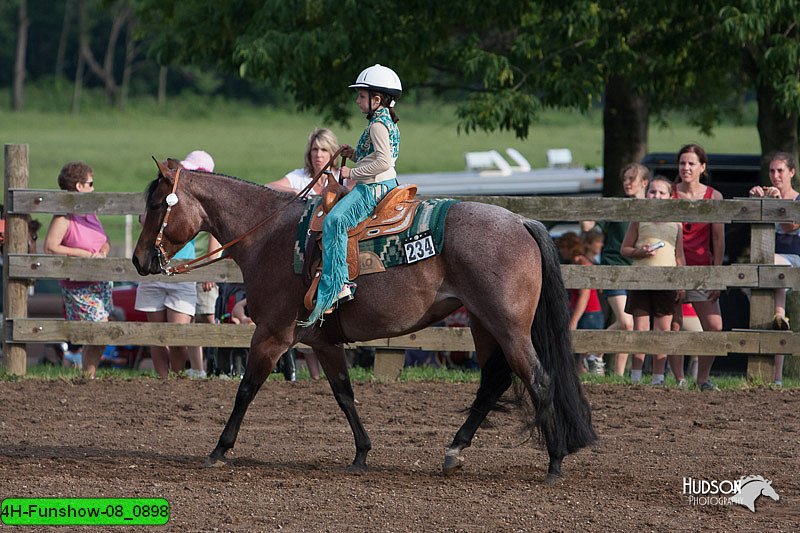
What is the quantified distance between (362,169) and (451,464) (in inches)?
75.5

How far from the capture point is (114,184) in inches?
1667

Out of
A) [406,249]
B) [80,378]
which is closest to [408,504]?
[406,249]

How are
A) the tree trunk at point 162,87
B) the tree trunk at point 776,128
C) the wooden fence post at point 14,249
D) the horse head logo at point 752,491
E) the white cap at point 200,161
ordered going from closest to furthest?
the horse head logo at point 752,491, the white cap at point 200,161, the wooden fence post at point 14,249, the tree trunk at point 776,128, the tree trunk at point 162,87

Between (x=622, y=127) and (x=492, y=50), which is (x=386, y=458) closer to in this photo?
(x=492, y=50)

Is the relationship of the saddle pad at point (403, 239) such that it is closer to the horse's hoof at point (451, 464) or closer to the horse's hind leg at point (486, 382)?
the horse's hind leg at point (486, 382)

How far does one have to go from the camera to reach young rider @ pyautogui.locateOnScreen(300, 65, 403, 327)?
7.16 m

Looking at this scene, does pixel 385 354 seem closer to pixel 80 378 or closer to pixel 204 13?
pixel 80 378

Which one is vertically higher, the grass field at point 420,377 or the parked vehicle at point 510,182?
the parked vehicle at point 510,182

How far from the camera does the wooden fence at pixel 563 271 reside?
10.6 m

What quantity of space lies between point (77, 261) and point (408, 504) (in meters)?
5.52

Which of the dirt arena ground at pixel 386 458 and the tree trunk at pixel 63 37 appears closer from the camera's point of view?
the dirt arena ground at pixel 386 458

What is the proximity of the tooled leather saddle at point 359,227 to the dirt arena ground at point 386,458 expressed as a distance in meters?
1.25

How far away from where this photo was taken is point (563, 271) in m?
10.6

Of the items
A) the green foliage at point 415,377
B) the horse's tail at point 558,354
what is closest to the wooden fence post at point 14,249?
the green foliage at point 415,377
